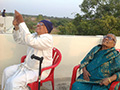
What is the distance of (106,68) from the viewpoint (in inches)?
81.1

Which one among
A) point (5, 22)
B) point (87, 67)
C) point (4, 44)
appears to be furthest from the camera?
point (5, 22)

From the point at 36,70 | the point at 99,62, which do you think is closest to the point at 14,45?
the point at 36,70

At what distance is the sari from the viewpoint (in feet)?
6.64

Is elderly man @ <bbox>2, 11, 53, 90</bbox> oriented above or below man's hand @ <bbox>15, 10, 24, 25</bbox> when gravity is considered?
below

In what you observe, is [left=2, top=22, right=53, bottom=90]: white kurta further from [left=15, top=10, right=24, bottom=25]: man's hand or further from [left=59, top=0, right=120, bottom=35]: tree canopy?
[left=59, top=0, right=120, bottom=35]: tree canopy

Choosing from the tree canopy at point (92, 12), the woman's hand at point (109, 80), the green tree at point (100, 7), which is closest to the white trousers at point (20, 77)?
the woman's hand at point (109, 80)

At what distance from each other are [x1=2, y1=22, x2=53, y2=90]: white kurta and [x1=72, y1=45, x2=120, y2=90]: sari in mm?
588

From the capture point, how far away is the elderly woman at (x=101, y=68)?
2.00 meters

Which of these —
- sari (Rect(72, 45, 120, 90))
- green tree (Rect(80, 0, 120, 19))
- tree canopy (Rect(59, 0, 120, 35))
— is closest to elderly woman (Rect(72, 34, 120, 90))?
sari (Rect(72, 45, 120, 90))

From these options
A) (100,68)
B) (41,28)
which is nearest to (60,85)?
(100,68)

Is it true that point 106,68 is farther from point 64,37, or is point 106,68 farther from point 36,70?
point 64,37

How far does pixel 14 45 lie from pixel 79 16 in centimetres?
1082

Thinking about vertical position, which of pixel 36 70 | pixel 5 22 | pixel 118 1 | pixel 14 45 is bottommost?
pixel 36 70

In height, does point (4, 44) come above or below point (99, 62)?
above
